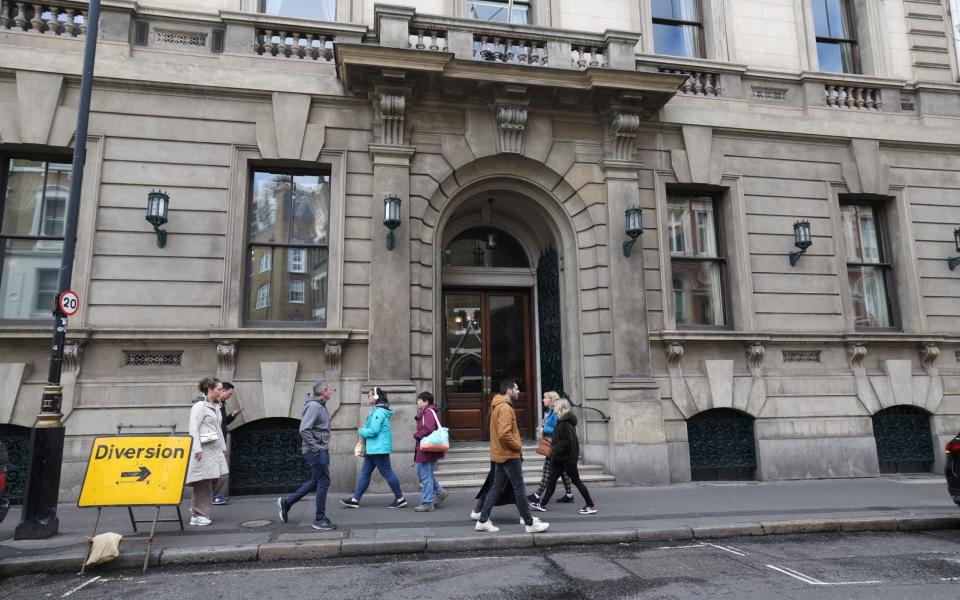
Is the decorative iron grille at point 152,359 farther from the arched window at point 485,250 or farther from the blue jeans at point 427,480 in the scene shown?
the arched window at point 485,250

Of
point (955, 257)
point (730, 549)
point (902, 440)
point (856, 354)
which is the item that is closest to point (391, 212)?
point (730, 549)

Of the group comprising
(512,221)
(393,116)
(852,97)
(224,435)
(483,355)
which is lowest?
(224,435)

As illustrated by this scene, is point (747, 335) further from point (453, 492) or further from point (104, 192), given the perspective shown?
point (104, 192)

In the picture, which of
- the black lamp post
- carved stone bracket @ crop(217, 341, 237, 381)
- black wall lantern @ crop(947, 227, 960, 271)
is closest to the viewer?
the black lamp post

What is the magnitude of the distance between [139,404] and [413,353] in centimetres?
456

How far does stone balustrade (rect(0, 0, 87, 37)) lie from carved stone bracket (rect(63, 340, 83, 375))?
5.51 metres

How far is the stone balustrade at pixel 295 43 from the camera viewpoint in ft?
36.0

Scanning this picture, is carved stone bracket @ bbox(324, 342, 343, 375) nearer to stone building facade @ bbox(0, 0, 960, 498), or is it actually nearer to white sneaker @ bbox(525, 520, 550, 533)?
stone building facade @ bbox(0, 0, 960, 498)

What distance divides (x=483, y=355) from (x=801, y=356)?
6.68 meters

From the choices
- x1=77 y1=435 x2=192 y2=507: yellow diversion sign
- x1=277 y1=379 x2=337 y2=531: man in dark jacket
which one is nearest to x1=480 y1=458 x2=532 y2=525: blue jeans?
x1=277 y1=379 x2=337 y2=531: man in dark jacket

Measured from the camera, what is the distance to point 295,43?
11062mm

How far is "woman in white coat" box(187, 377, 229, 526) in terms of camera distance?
24.6 ft

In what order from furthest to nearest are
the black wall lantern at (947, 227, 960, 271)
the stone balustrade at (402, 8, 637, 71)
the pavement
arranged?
the black wall lantern at (947, 227, 960, 271)
the stone balustrade at (402, 8, 637, 71)
the pavement

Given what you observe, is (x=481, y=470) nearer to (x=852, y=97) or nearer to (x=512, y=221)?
(x=512, y=221)
